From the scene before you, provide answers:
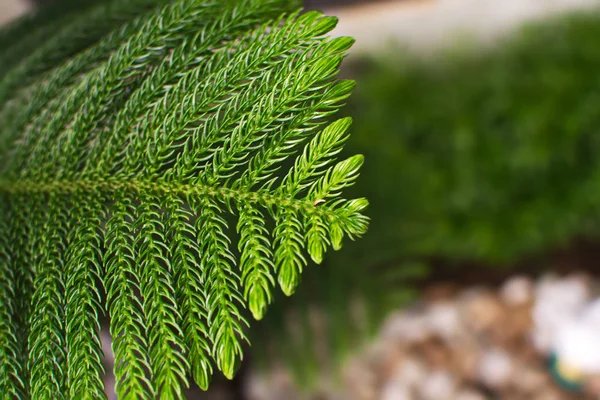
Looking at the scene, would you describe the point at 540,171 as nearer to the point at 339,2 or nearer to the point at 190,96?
the point at 339,2

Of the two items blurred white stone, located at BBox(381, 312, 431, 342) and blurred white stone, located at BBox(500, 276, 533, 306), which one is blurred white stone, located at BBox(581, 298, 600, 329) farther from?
blurred white stone, located at BBox(381, 312, 431, 342)

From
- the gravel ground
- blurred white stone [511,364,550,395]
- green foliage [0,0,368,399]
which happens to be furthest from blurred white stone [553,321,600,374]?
green foliage [0,0,368,399]

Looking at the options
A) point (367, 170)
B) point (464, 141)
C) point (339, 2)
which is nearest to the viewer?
point (367, 170)

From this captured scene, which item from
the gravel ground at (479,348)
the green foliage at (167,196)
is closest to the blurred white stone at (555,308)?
the gravel ground at (479,348)

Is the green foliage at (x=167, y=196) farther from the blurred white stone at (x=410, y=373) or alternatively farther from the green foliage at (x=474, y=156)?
the blurred white stone at (x=410, y=373)

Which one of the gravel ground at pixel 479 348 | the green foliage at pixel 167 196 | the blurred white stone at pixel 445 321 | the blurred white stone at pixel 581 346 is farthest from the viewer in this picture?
the blurred white stone at pixel 445 321

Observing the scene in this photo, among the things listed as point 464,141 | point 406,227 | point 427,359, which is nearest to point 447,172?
point 464,141

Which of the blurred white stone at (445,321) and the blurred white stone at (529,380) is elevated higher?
the blurred white stone at (445,321)
